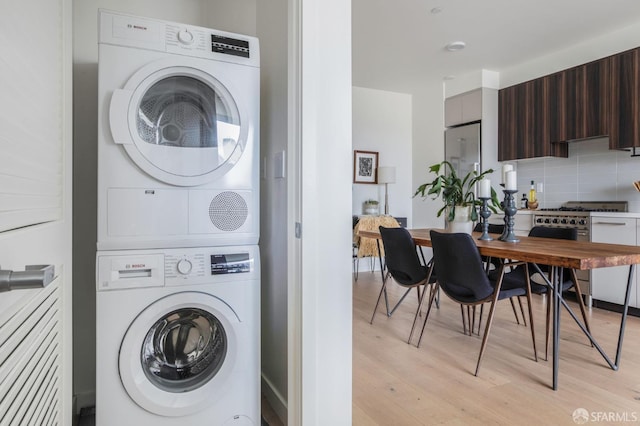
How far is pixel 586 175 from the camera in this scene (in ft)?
13.5

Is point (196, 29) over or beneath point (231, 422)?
over

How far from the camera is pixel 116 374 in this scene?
1.37m

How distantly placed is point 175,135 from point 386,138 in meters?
4.64

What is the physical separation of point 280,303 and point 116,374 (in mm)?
702

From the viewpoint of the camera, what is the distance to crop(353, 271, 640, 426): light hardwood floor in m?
1.74

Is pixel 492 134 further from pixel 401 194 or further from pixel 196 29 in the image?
pixel 196 29

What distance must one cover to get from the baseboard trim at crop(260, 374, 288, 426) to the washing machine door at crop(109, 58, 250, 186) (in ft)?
3.47

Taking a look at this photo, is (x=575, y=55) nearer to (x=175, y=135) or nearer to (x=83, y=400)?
(x=175, y=135)

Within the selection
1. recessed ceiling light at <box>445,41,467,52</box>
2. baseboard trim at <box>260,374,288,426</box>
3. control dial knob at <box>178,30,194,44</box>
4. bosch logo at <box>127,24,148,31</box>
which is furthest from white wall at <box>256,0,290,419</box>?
recessed ceiling light at <box>445,41,467,52</box>

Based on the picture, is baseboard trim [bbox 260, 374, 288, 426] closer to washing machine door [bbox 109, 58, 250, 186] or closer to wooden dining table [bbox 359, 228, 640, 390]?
washing machine door [bbox 109, 58, 250, 186]

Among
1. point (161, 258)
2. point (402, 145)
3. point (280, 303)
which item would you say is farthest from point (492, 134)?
point (161, 258)
